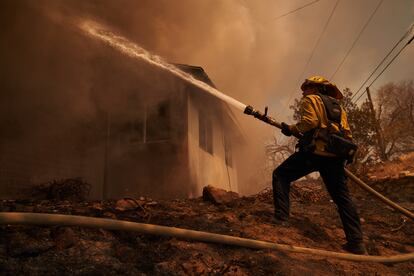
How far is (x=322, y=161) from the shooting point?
3.35 metres

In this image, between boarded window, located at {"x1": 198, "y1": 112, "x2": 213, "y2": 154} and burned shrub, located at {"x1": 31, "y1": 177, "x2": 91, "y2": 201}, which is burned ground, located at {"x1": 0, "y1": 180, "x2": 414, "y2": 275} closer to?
burned shrub, located at {"x1": 31, "y1": 177, "x2": 91, "y2": 201}

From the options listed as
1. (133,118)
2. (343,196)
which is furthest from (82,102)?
(343,196)

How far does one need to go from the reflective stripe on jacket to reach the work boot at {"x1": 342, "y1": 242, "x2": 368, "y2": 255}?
926 mm

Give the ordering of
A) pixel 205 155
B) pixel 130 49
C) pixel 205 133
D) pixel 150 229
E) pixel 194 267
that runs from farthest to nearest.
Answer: pixel 205 133 < pixel 205 155 < pixel 130 49 < pixel 194 267 < pixel 150 229

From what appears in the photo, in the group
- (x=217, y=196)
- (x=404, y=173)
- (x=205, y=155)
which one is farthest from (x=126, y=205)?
(x=404, y=173)

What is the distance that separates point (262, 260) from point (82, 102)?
567 centimetres

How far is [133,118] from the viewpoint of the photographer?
767 cm

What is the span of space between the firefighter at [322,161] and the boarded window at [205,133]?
16.9 ft

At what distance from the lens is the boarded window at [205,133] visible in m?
8.84

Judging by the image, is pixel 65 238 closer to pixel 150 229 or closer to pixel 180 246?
pixel 150 229

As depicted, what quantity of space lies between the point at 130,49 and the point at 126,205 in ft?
14.7

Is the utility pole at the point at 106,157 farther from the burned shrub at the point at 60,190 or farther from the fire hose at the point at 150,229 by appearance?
the fire hose at the point at 150,229

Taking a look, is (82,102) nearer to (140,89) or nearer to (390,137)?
(140,89)

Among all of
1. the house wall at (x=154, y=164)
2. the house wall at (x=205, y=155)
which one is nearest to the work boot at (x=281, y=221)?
the house wall at (x=154, y=164)
